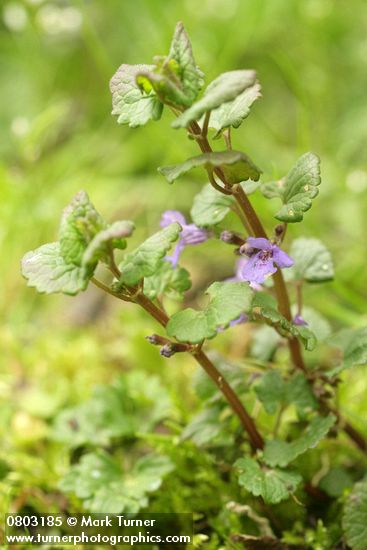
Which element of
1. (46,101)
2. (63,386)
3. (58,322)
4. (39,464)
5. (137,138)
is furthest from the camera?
(46,101)

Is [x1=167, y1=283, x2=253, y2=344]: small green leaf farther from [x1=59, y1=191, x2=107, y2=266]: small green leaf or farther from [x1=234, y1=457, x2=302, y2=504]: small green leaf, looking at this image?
[x1=234, y1=457, x2=302, y2=504]: small green leaf

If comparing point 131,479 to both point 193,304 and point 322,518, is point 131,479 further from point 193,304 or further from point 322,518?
point 193,304

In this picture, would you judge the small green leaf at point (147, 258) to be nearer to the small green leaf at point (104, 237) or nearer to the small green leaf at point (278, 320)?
the small green leaf at point (104, 237)

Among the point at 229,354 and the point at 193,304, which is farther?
the point at 193,304

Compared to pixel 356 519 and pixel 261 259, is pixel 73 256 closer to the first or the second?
pixel 261 259

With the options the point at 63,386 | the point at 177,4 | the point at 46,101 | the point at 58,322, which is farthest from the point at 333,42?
the point at 63,386

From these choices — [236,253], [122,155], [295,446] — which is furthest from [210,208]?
[122,155]
